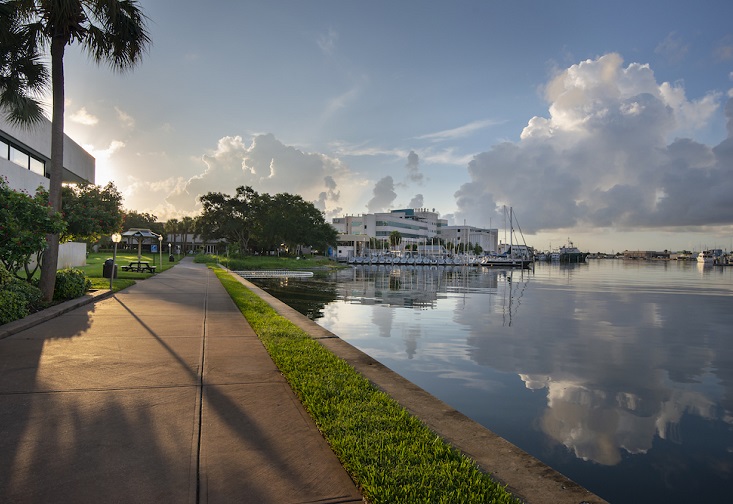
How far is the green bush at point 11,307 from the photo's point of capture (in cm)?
989

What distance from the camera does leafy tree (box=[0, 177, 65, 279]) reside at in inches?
429

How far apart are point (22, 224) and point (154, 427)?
9.41 m

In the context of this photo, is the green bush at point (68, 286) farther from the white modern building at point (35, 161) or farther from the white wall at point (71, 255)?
the white wall at point (71, 255)

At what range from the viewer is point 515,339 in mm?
13438

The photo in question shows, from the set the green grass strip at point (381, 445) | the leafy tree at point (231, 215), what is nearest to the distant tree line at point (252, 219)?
the leafy tree at point (231, 215)

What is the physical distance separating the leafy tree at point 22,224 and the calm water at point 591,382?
8086mm

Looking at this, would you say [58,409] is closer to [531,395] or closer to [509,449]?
[509,449]

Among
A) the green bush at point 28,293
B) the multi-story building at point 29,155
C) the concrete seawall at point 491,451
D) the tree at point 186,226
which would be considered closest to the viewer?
the concrete seawall at point 491,451

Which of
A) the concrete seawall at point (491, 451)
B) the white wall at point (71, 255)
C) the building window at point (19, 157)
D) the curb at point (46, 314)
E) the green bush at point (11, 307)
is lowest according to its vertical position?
the concrete seawall at point (491, 451)

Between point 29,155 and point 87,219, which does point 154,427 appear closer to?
point 87,219

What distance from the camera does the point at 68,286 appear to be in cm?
1482

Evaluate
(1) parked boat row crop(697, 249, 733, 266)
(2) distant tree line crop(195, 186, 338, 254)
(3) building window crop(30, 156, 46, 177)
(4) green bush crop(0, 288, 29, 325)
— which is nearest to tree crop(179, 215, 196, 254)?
(2) distant tree line crop(195, 186, 338, 254)

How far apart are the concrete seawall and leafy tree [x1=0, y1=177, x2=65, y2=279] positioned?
9.23m

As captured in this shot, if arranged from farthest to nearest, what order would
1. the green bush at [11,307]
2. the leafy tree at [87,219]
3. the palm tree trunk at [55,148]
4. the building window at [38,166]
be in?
1. the building window at [38,166]
2. the leafy tree at [87,219]
3. the palm tree trunk at [55,148]
4. the green bush at [11,307]
